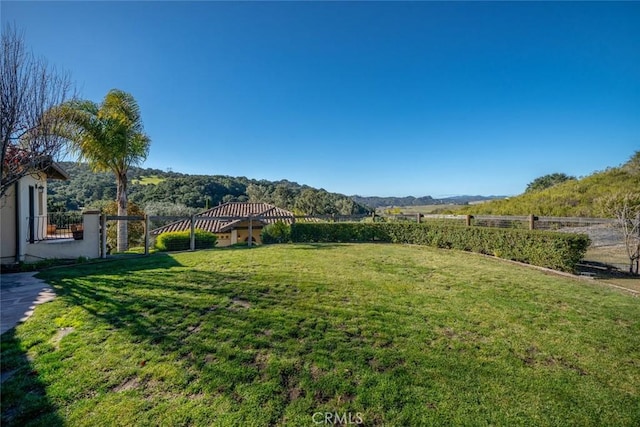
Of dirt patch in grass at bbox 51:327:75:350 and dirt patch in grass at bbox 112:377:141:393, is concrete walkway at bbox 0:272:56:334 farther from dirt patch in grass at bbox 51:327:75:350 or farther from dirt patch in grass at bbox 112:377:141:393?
dirt patch in grass at bbox 112:377:141:393

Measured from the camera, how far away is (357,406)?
2.11 meters

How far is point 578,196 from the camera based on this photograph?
44.9 ft

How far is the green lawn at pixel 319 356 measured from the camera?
206 centimetres

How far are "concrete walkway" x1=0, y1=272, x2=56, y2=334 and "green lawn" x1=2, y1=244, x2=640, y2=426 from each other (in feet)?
0.68

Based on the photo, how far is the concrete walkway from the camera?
11.7 ft

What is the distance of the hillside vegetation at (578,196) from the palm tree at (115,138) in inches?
722

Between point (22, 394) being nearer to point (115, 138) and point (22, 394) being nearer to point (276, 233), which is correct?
point (276, 233)

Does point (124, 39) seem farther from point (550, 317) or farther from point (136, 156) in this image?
point (550, 317)

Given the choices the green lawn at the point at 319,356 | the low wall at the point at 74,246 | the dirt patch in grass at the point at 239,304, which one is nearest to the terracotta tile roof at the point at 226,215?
the low wall at the point at 74,246

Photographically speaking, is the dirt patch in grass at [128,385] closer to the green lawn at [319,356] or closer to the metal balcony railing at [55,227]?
the green lawn at [319,356]

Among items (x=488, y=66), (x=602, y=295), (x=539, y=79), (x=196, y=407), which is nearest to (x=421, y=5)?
(x=488, y=66)

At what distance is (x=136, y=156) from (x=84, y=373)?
1136cm

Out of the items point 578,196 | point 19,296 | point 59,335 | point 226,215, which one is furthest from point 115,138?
point 578,196

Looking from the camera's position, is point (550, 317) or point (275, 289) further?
point (275, 289)
